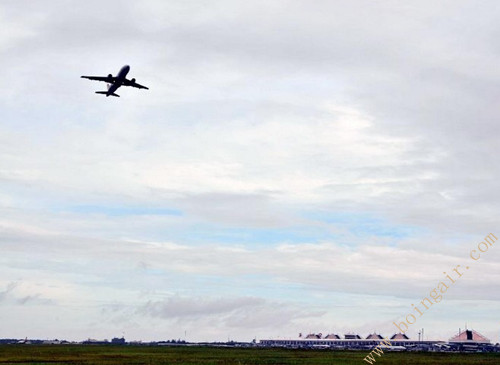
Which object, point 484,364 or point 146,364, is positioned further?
point 484,364

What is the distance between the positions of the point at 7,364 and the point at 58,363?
1061cm

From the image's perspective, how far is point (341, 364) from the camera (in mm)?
126938

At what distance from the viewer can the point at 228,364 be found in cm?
12144

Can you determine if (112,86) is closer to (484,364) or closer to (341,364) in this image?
(341,364)

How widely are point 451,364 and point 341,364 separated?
24.1 m

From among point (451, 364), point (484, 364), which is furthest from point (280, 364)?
point (484, 364)

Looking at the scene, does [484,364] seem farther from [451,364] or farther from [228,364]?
[228,364]

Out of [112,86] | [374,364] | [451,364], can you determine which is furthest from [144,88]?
[451,364]

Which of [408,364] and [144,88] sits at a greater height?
[144,88]

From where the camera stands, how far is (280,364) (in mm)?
125125

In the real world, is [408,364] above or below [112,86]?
below

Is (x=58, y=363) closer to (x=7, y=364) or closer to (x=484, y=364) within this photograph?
(x=7, y=364)

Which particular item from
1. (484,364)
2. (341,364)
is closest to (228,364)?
(341,364)

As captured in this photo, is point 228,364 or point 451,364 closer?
point 228,364
